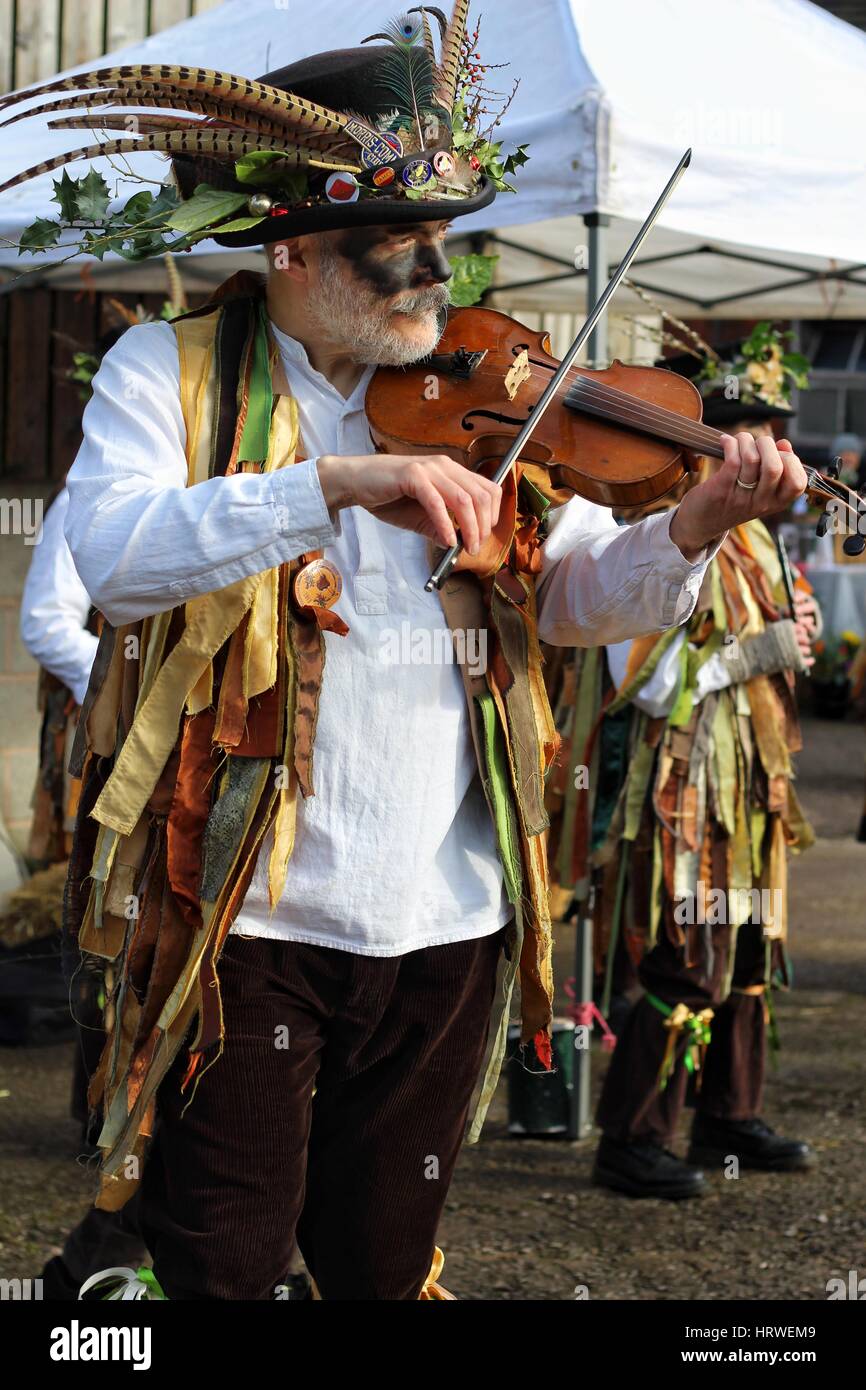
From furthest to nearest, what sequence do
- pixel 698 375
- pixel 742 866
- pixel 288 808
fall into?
pixel 698 375 < pixel 742 866 < pixel 288 808

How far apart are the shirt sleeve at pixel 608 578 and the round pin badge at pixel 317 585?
1.29 ft

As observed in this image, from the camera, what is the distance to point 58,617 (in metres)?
4.50

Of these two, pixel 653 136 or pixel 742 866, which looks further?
pixel 742 866

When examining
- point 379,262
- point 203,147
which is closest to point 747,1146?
point 379,262

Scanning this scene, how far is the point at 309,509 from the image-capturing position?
6.50 ft

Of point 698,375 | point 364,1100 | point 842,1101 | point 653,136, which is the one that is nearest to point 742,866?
point 842,1101

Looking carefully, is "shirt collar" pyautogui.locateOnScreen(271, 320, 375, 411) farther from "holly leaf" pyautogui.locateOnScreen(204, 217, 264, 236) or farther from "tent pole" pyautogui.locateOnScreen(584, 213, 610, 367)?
"tent pole" pyautogui.locateOnScreen(584, 213, 610, 367)

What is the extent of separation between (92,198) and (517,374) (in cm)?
65

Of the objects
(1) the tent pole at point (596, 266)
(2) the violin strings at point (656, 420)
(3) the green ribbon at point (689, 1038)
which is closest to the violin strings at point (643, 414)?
(2) the violin strings at point (656, 420)

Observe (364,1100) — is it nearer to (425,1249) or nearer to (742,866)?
(425,1249)

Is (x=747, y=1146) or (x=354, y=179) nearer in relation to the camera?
(x=354, y=179)

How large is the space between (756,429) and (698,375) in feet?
1.44

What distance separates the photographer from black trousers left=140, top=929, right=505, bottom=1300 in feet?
7.25

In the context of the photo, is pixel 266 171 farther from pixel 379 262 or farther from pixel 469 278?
pixel 469 278
